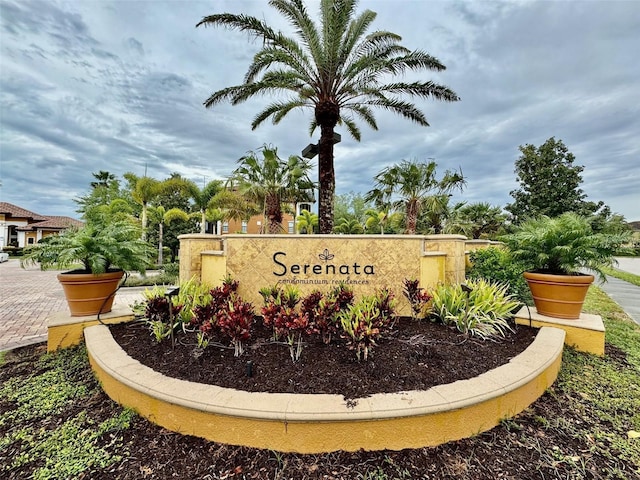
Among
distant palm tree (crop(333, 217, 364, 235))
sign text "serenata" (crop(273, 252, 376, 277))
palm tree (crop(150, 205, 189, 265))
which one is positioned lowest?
sign text "serenata" (crop(273, 252, 376, 277))

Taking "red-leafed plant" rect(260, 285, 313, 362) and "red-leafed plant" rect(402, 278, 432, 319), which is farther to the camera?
"red-leafed plant" rect(402, 278, 432, 319)

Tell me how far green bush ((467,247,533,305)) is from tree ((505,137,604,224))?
20.9 m

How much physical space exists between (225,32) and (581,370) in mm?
9264

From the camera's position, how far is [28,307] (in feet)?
23.2

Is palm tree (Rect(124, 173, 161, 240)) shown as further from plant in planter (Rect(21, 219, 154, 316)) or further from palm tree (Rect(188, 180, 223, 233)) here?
plant in planter (Rect(21, 219, 154, 316))

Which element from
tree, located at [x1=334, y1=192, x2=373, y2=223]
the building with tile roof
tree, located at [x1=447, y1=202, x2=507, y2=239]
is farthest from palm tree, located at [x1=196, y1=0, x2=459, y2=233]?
the building with tile roof

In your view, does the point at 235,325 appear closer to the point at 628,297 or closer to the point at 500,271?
the point at 500,271

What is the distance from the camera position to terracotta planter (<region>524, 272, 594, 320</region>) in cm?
390

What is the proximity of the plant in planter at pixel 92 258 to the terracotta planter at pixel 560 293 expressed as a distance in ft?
18.8

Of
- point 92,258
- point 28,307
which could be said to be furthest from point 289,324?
point 28,307

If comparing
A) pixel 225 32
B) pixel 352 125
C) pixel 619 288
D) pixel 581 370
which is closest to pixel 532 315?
pixel 581 370

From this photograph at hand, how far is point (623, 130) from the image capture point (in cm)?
1552

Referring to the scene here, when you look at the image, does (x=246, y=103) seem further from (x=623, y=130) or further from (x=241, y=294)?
(x=623, y=130)

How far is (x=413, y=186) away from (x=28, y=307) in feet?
42.5
